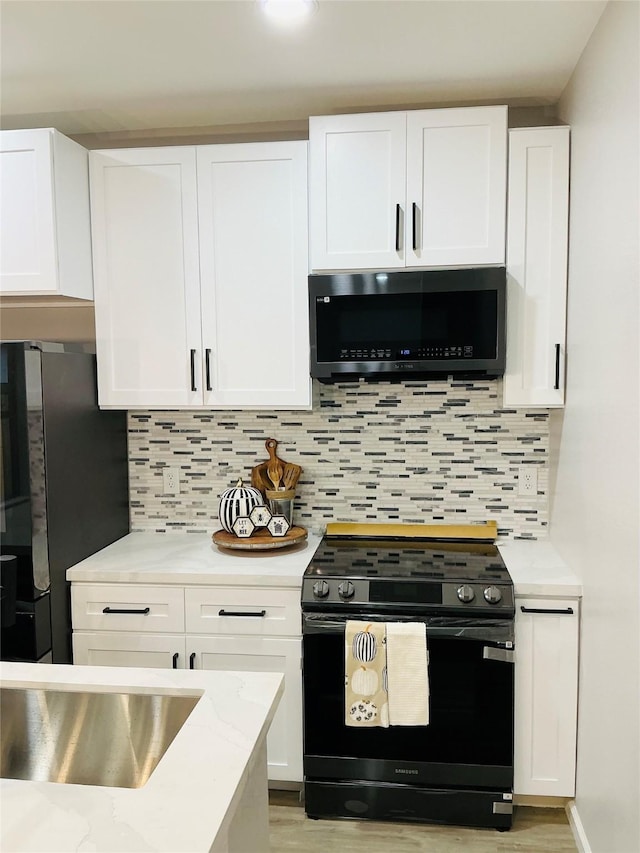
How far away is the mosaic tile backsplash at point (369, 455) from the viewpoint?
8.91ft

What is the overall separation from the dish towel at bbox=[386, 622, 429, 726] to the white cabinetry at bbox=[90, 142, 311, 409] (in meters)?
0.93

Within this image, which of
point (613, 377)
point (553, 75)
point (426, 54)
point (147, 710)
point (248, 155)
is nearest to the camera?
point (147, 710)

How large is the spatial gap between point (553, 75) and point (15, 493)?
91.9 inches

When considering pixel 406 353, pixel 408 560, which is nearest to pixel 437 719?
pixel 408 560

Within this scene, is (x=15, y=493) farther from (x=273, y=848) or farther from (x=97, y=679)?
(x=273, y=848)

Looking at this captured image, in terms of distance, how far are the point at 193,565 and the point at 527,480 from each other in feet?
4.55

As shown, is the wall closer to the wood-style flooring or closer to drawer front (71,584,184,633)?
the wood-style flooring

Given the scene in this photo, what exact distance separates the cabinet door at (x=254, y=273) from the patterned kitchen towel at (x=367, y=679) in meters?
0.89

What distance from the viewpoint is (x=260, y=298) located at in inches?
98.9

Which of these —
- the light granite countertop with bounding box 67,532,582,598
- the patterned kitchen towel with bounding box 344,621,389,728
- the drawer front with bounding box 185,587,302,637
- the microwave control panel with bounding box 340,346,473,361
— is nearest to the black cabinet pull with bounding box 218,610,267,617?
the drawer front with bounding box 185,587,302,637

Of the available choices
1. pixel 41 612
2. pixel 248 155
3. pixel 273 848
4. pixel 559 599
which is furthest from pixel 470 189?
pixel 273 848

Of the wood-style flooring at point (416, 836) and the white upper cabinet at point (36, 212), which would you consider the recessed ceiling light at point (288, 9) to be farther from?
the wood-style flooring at point (416, 836)

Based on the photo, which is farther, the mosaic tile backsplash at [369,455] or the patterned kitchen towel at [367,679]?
the mosaic tile backsplash at [369,455]

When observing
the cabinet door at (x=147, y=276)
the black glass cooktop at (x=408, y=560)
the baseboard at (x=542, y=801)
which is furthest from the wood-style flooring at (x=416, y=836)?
the cabinet door at (x=147, y=276)
